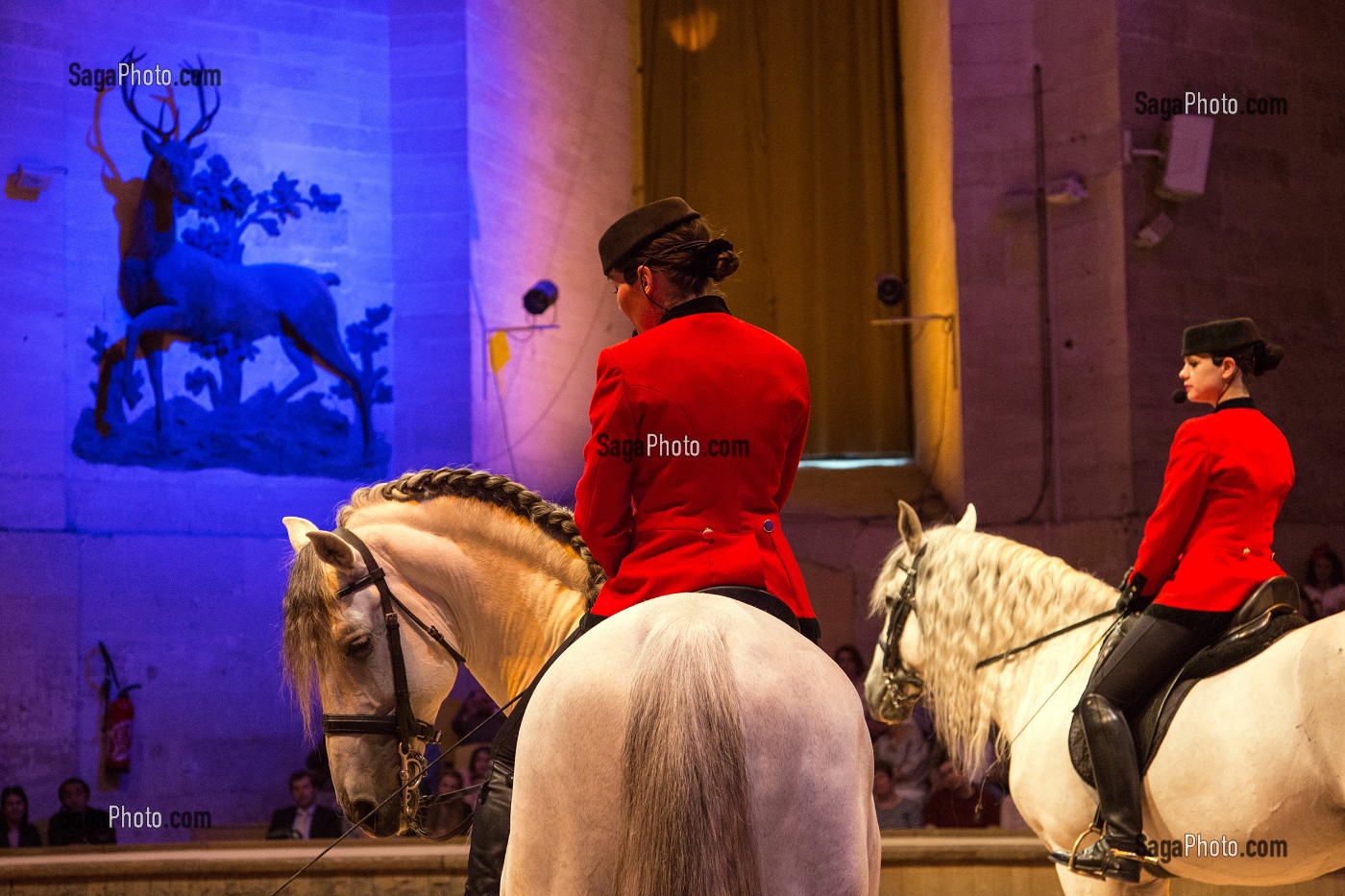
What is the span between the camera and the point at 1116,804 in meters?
3.57

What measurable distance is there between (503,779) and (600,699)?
2.48ft

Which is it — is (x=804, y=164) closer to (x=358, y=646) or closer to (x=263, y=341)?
(x=263, y=341)

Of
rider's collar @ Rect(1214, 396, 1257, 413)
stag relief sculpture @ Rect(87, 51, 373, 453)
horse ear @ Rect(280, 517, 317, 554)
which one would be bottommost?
horse ear @ Rect(280, 517, 317, 554)

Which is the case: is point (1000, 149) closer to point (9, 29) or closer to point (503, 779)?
point (9, 29)

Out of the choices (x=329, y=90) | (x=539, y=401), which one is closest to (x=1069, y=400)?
(x=539, y=401)

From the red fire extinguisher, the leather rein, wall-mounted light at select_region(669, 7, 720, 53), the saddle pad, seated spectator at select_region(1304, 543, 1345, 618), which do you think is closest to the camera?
the saddle pad

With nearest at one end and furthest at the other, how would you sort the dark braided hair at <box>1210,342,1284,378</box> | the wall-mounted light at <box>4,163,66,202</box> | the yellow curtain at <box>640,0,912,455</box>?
the dark braided hair at <box>1210,342,1284,378</box> < the wall-mounted light at <box>4,163,66,202</box> < the yellow curtain at <box>640,0,912,455</box>

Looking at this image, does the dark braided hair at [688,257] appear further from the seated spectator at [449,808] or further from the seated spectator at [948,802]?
the seated spectator at [948,802]

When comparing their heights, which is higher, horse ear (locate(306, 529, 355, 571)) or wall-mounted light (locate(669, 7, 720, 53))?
wall-mounted light (locate(669, 7, 720, 53))

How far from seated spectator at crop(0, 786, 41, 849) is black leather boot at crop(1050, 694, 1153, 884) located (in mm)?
5625

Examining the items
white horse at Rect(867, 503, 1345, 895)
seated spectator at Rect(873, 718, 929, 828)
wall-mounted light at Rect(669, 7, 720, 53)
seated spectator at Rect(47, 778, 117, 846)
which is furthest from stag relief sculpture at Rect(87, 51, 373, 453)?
white horse at Rect(867, 503, 1345, 895)

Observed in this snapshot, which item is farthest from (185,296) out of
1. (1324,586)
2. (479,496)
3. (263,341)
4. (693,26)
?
(1324,586)

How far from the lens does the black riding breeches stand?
364 cm

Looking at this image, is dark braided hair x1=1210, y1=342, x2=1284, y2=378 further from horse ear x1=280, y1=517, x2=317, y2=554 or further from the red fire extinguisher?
the red fire extinguisher
